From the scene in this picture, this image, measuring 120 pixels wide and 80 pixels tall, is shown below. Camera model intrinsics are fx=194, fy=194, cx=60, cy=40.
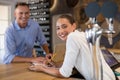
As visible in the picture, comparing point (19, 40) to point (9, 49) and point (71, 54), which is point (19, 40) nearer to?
point (9, 49)

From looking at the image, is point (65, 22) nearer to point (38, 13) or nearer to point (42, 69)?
point (42, 69)

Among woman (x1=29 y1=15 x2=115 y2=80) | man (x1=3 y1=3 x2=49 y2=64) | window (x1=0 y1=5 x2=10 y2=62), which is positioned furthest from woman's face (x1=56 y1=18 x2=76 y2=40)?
window (x1=0 y1=5 x2=10 y2=62)

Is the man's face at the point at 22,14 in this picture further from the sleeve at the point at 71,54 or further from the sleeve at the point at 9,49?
the sleeve at the point at 71,54

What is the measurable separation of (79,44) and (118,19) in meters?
2.24

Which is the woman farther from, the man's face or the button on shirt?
the man's face

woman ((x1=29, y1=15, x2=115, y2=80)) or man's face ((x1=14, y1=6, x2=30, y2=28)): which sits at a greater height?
man's face ((x1=14, y1=6, x2=30, y2=28))

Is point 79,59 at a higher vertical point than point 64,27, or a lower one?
lower

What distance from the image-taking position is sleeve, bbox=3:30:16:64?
2.04m

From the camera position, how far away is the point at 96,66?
3.68 feet

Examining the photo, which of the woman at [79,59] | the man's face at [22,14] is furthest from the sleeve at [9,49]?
the woman at [79,59]

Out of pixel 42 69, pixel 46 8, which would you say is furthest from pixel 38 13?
pixel 42 69

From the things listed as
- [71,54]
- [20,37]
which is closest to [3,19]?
[20,37]

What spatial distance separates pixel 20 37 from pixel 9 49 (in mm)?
228

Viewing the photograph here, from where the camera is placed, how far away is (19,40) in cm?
225
